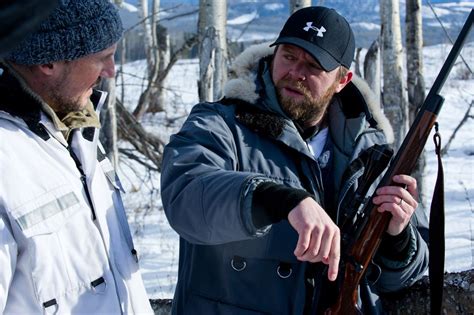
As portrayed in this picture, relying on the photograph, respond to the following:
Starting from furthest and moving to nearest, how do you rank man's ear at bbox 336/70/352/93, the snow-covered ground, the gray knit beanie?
the snow-covered ground < man's ear at bbox 336/70/352/93 < the gray knit beanie

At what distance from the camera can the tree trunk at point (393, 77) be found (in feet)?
23.0

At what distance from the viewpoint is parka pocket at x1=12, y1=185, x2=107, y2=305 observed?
5.73 ft

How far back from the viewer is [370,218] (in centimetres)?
229

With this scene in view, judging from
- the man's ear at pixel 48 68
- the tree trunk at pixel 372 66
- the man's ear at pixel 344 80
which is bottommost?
the tree trunk at pixel 372 66

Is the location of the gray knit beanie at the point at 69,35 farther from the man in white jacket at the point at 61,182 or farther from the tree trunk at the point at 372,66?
the tree trunk at the point at 372,66

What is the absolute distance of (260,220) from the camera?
74.7 inches

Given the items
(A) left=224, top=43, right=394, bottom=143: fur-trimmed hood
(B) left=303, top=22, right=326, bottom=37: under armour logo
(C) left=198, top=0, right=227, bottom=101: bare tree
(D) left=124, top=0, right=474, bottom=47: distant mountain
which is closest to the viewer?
(A) left=224, top=43, right=394, bottom=143: fur-trimmed hood

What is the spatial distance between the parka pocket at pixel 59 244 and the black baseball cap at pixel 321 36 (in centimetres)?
102

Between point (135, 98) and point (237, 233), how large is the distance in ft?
54.1

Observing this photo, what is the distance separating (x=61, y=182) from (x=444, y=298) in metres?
1.50

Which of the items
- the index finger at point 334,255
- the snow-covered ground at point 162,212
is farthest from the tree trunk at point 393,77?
the index finger at point 334,255

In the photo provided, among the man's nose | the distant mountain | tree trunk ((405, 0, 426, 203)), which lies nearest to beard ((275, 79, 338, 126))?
the man's nose

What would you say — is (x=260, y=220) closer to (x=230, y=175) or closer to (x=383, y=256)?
(x=230, y=175)

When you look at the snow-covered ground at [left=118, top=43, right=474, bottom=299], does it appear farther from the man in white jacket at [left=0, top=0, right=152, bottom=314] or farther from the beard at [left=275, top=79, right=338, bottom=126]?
the man in white jacket at [left=0, top=0, right=152, bottom=314]
